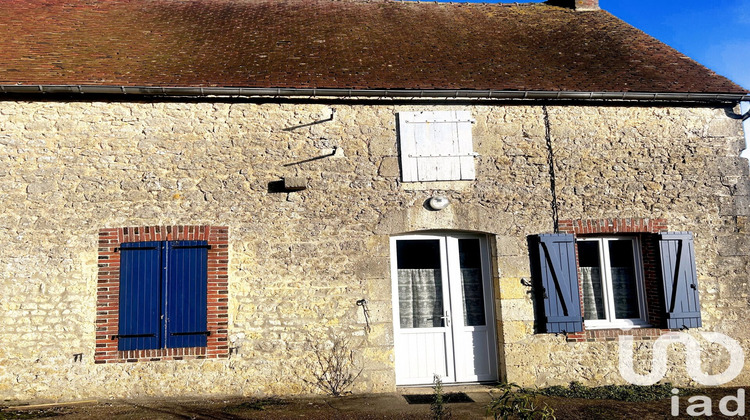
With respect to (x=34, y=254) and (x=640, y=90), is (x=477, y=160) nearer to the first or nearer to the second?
(x=640, y=90)

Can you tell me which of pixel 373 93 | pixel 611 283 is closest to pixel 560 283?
pixel 611 283

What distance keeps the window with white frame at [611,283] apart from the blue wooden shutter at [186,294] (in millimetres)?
4377

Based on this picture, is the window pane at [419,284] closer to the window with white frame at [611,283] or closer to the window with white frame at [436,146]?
the window with white frame at [436,146]

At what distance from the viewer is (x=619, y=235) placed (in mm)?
6242

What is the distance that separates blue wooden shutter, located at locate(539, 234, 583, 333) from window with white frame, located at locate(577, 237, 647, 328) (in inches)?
13.7

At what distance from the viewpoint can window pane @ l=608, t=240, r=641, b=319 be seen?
6172 millimetres

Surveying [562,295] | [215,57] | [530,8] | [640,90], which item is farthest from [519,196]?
[530,8]

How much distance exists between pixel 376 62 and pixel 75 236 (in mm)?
4112

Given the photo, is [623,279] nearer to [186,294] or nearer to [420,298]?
[420,298]

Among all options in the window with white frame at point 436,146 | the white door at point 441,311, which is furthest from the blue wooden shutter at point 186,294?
the window with white frame at point 436,146

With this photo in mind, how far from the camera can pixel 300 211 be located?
5.75m

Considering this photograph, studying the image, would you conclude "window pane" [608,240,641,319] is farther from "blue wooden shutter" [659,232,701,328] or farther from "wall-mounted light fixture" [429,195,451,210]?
"wall-mounted light fixture" [429,195,451,210]

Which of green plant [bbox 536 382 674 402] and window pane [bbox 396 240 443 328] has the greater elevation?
window pane [bbox 396 240 443 328]

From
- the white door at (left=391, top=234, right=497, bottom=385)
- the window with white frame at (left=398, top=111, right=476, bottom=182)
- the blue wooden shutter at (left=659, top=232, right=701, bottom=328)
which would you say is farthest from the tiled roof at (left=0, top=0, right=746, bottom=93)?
the white door at (left=391, top=234, right=497, bottom=385)
